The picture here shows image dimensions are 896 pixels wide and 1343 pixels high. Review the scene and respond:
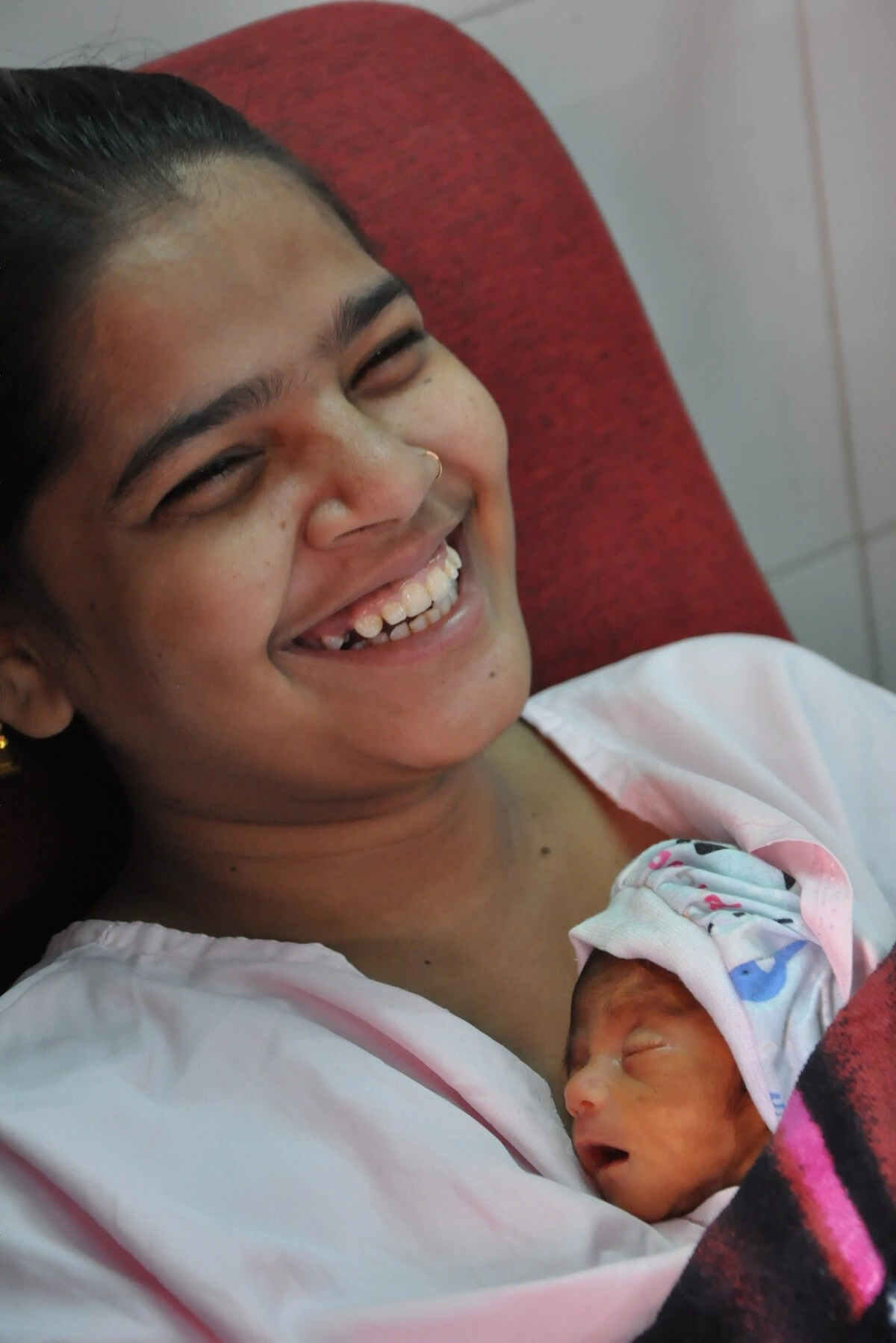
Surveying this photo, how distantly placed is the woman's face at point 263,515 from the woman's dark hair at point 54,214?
0.06 ft

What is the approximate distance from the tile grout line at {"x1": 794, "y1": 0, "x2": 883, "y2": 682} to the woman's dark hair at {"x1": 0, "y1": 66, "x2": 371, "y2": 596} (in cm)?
119

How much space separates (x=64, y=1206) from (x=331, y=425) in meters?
0.56

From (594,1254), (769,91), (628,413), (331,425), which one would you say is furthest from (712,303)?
(594,1254)

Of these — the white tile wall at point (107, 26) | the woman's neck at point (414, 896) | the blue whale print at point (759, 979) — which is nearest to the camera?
the blue whale print at point (759, 979)

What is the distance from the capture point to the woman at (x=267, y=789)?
2.91 ft

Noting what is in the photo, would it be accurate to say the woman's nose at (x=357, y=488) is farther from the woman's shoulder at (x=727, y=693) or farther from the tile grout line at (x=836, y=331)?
the tile grout line at (x=836, y=331)

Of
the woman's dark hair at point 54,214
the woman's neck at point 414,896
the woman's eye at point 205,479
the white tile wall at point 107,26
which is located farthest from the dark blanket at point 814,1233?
the white tile wall at point 107,26

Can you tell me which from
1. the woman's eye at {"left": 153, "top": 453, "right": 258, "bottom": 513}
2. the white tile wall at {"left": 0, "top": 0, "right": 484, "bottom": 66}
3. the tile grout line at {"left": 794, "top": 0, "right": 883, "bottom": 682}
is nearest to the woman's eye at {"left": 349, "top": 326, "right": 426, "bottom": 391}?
the woman's eye at {"left": 153, "top": 453, "right": 258, "bottom": 513}

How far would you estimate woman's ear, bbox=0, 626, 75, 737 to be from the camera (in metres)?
1.07

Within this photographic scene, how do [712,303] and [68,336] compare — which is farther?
[712,303]

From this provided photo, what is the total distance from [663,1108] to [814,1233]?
0.11 m

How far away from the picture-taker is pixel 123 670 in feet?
3.37

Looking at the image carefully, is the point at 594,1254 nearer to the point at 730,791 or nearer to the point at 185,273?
the point at 730,791

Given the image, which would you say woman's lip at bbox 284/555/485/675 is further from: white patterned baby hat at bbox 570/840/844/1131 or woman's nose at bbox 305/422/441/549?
white patterned baby hat at bbox 570/840/844/1131
